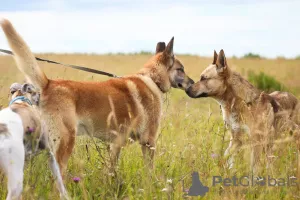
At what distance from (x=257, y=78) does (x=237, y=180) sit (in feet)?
35.4

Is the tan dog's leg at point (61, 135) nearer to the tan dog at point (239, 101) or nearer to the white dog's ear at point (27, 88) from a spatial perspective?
the white dog's ear at point (27, 88)

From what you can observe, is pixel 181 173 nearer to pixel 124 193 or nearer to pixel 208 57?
pixel 124 193

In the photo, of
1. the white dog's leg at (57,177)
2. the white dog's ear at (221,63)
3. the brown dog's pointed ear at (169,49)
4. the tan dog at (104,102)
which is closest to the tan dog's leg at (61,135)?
the tan dog at (104,102)

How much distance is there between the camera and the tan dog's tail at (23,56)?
4316mm

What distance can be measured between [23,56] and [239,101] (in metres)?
3.13

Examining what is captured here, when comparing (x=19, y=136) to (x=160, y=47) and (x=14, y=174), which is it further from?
(x=160, y=47)

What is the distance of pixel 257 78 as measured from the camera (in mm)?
14672

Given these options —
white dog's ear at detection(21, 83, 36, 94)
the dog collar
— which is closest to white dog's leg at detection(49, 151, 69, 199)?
the dog collar

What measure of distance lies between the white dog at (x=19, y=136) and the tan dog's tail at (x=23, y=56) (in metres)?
0.13

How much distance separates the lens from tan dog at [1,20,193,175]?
4.35 metres

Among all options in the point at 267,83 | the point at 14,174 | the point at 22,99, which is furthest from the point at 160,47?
the point at 267,83

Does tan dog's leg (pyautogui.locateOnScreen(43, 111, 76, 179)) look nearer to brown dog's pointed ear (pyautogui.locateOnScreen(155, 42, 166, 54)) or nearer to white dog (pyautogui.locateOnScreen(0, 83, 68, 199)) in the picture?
white dog (pyautogui.locateOnScreen(0, 83, 68, 199))

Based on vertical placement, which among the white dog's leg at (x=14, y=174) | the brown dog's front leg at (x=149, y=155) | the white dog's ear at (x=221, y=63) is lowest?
the brown dog's front leg at (x=149, y=155)

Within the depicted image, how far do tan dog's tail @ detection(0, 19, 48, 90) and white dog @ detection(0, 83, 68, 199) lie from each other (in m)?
0.13
